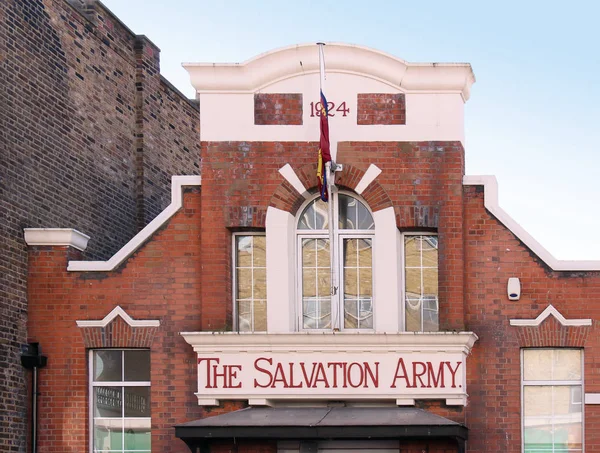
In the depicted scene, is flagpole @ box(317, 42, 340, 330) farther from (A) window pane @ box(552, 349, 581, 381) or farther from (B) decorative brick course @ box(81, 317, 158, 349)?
(A) window pane @ box(552, 349, 581, 381)

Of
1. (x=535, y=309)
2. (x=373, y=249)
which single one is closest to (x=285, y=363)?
(x=373, y=249)

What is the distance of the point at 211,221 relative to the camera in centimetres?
2286

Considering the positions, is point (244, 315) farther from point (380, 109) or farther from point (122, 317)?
point (380, 109)

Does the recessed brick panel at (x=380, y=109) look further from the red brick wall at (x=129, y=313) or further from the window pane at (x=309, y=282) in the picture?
the red brick wall at (x=129, y=313)

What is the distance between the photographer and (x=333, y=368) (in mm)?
22203

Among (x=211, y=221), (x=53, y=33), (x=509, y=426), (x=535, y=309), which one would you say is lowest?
(x=509, y=426)

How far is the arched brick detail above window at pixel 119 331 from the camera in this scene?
75.1 ft

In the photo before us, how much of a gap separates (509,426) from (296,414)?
3.33 meters

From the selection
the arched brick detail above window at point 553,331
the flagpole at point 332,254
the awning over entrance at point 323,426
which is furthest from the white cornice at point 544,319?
the flagpole at point 332,254

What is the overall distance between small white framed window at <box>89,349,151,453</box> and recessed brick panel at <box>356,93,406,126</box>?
5.12 m

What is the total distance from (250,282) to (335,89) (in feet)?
11.0

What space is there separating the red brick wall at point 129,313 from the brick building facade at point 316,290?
0.02 m

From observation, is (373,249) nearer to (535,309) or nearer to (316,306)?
(316,306)

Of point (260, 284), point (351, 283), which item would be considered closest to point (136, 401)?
point (260, 284)
